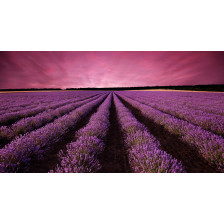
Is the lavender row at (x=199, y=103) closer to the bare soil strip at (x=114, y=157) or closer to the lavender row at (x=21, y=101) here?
the bare soil strip at (x=114, y=157)

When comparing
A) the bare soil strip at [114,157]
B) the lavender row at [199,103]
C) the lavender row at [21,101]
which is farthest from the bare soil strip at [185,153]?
the lavender row at [21,101]

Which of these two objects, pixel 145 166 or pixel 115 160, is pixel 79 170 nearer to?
pixel 115 160

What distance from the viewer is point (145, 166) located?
199cm

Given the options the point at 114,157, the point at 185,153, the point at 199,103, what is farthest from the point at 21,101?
the point at 199,103

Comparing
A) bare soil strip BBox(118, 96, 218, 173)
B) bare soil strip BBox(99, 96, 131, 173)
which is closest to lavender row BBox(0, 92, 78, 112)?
bare soil strip BBox(99, 96, 131, 173)

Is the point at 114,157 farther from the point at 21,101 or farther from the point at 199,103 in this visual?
the point at 21,101

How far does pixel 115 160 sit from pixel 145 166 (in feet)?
2.74

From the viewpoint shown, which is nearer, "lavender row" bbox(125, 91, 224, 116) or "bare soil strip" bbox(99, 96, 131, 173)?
"bare soil strip" bbox(99, 96, 131, 173)

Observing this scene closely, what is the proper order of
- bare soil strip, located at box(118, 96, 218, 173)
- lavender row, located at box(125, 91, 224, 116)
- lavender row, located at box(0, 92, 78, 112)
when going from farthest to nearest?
lavender row, located at box(0, 92, 78, 112)
lavender row, located at box(125, 91, 224, 116)
bare soil strip, located at box(118, 96, 218, 173)

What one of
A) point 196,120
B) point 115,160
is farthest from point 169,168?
point 196,120

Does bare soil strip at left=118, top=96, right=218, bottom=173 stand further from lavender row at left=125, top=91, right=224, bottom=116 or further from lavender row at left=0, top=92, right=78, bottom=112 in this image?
lavender row at left=0, top=92, right=78, bottom=112

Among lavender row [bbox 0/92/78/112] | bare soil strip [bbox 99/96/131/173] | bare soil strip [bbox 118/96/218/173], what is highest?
lavender row [bbox 0/92/78/112]

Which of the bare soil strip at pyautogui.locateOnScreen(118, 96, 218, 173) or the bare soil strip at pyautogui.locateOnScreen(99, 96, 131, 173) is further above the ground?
the bare soil strip at pyautogui.locateOnScreen(118, 96, 218, 173)

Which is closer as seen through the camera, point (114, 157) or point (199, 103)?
point (114, 157)
